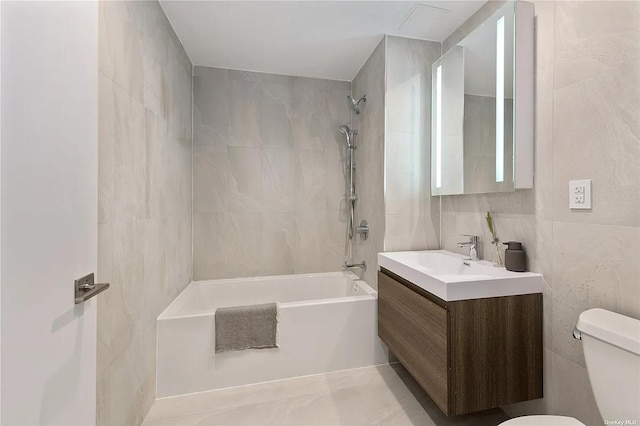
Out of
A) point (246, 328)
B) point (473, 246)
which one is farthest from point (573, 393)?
point (246, 328)

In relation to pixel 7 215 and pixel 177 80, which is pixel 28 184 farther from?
pixel 177 80

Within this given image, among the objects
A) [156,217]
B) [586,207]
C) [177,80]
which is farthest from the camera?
[177,80]

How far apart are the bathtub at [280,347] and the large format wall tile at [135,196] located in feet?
0.37

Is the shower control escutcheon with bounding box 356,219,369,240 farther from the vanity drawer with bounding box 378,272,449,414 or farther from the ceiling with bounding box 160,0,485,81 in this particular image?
the ceiling with bounding box 160,0,485,81

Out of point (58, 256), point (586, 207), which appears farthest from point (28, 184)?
point (586, 207)

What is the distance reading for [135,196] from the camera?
1.36 meters

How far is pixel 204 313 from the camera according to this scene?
69.6 inches

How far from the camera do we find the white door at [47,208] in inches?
22.9

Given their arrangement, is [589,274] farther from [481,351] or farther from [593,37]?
[593,37]

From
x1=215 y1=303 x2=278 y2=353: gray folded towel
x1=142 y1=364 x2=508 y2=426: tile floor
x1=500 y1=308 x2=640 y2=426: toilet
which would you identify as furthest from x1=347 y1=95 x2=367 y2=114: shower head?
x1=142 y1=364 x2=508 y2=426: tile floor

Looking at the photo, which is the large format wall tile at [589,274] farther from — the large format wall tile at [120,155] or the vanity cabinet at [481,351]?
the large format wall tile at [120,155]

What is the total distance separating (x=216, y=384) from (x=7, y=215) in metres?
1.60

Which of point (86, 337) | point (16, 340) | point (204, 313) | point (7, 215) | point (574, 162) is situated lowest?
point (204, 313)

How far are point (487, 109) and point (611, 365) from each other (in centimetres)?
125
